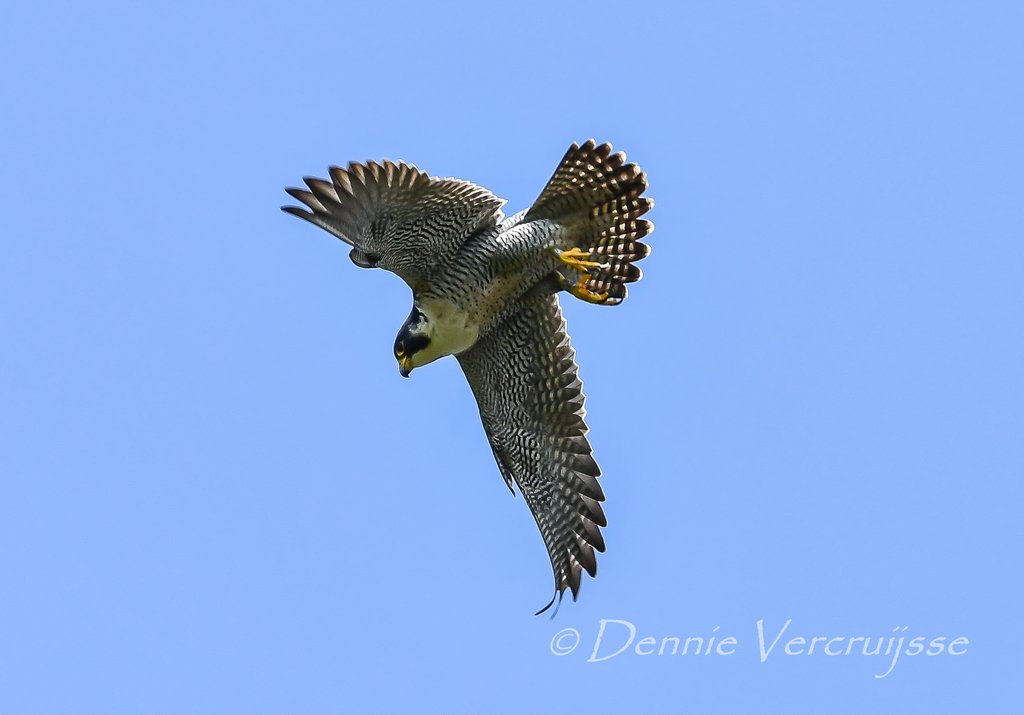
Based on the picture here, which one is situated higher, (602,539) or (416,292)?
(416,292)

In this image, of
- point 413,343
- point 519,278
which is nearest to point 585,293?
point 519,278

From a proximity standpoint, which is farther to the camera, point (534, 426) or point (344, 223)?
point (534, 426)

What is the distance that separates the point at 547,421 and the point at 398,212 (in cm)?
245

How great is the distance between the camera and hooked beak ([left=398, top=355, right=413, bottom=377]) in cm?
1401

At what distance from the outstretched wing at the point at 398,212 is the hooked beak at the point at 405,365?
24.4 inches

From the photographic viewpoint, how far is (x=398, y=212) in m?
13.2

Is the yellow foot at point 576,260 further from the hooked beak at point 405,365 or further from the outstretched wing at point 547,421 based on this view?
the hooked beak at point 405,365

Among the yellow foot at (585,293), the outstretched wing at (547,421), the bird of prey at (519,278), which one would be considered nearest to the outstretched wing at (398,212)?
the bird of prey at (519,278)

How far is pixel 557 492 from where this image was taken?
1467 cm

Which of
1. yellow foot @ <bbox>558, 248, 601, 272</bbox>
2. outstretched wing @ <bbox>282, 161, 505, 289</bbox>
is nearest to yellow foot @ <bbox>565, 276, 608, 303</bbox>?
yellow foot @ <bbox>558, 248, 601, 272</bbox>

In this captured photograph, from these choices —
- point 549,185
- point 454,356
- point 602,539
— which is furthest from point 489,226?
point 602,539

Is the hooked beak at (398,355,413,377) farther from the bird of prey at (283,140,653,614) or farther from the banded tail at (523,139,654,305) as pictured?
the banded tail at (523,139,654,305)

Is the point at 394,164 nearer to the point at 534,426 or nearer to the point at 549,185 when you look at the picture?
the point at 549,185

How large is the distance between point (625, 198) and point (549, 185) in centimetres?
63
